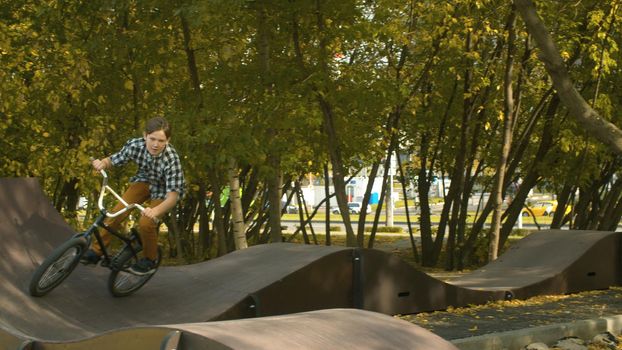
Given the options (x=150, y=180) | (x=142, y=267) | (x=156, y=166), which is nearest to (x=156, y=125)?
(x=156, y=166)

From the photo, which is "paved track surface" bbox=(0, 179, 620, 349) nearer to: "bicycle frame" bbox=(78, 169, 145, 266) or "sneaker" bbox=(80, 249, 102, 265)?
"sneaker" bbox=(80, 249, 102, 265)

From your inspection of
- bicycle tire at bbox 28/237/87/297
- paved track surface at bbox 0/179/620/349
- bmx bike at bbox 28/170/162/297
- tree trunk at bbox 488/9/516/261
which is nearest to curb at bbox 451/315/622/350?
paved track surface at bbox 0/179/620/349

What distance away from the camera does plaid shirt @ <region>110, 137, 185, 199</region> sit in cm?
805

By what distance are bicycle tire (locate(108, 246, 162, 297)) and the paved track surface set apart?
0.09m

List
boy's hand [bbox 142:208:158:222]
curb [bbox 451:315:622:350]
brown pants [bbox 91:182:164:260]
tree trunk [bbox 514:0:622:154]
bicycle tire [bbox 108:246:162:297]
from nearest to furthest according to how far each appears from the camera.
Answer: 1. curb [bbox 451:315:622:350]
2. boy's hand [bbox 142:208:158:222]
3. brown pants [bbox 91:182:164:260]
4. bicycle tire [bbox 108:246:162:297]
5. tree trunk [bbox 514:0:622:154]

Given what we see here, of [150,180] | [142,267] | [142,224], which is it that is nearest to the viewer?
[142,224]

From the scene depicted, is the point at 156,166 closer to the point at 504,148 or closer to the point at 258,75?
the point at 258,75

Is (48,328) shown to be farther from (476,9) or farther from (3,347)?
(476,9)

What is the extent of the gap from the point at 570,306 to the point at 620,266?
267cm

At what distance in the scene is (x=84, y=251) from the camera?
7980 millimetres

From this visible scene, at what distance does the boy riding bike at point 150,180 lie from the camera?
8.01 m

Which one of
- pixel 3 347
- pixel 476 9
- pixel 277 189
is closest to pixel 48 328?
pixel 3 347

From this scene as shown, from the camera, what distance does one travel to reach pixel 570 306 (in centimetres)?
1056

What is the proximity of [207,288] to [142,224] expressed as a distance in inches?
43.7
